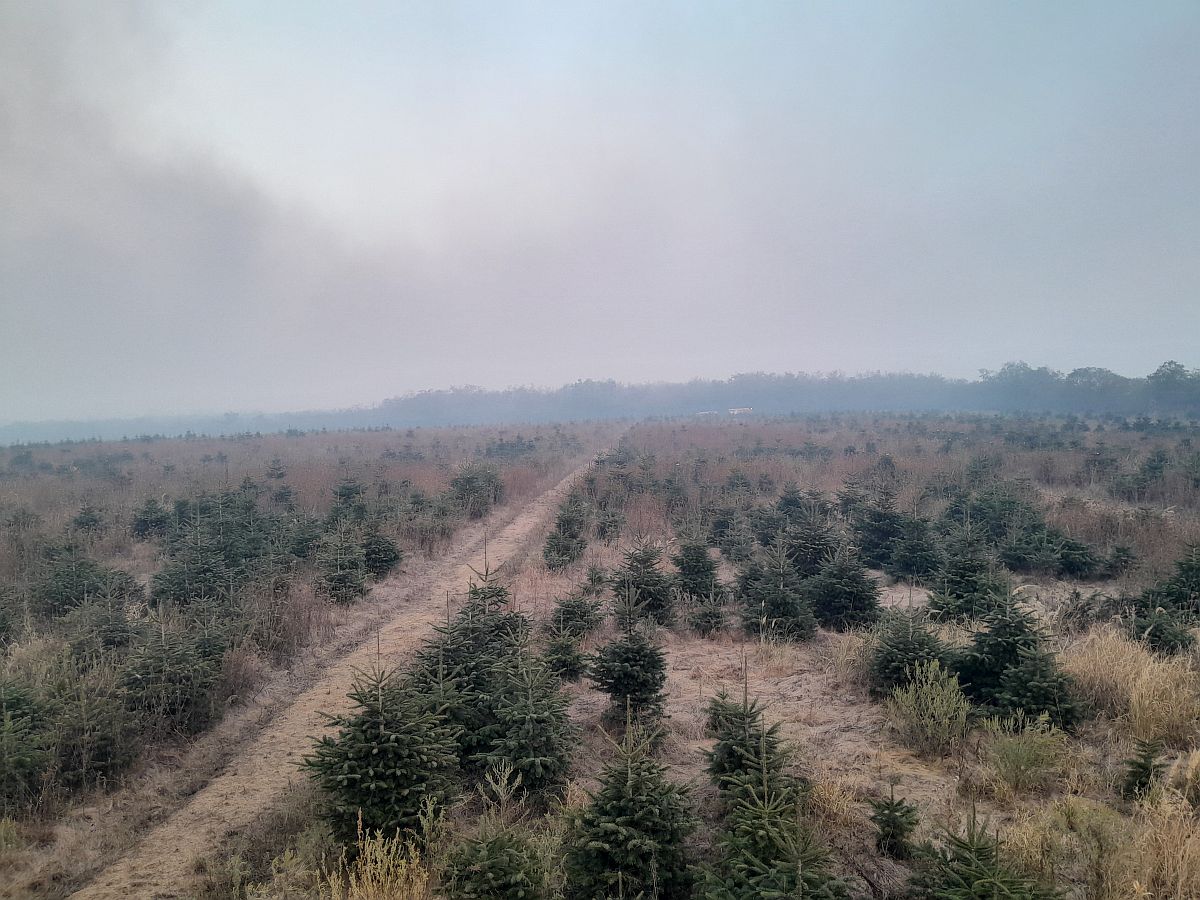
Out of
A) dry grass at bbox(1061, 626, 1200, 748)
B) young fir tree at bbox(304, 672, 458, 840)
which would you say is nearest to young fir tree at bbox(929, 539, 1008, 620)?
dry grass at bbox(1061, 626, 1200, 748)

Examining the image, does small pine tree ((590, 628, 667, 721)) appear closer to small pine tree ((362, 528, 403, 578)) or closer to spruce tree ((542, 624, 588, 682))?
spruce tree ((542, 624, 588, 682))

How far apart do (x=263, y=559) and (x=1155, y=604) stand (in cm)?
1757

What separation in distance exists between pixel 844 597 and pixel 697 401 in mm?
124656

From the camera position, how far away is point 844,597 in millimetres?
10914

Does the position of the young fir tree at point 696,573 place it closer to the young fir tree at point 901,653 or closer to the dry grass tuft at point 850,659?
the dry grass tuft at point 850,659

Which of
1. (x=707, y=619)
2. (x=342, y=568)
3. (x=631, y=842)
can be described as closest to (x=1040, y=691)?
(x=631, y=842)

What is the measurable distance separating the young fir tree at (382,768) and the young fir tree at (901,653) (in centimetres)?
559

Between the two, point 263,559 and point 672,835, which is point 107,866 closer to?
point 672,835

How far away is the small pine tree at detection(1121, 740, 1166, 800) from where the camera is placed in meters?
4.81

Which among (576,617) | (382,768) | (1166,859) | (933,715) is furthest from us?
(576,617)

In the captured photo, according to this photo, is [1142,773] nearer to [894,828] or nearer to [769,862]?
[894,828]

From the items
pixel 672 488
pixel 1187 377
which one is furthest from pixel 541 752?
pixel 1187 377

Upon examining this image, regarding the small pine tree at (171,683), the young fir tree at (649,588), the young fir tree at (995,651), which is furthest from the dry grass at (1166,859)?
the small pine tree at (171,683)

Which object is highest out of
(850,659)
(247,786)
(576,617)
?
(576,617)
